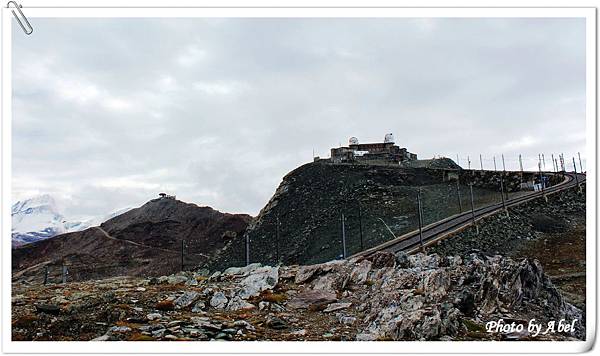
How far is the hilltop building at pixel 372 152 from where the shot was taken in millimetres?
40875

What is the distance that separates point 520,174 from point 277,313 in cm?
2950

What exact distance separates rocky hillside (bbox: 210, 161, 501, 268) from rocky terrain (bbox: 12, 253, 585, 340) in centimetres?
1457

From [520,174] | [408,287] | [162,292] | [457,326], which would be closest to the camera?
[457,326]

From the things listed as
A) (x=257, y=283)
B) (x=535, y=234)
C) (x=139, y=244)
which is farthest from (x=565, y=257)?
(x=139, y=244)

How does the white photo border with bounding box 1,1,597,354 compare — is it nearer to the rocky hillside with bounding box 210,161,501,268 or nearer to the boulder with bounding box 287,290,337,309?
the boulder with bounding box 287,290,337,309

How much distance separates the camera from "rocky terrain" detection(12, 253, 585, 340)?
5289 mm

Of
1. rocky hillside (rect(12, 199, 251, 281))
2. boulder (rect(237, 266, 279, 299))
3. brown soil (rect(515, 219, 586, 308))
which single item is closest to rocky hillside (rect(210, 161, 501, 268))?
rocky hillside (rect(12, 199, 251, 281))

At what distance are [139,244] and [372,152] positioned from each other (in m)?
27.0

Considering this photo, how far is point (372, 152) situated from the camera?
42.2 m

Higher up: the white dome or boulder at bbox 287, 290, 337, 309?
the white dome
